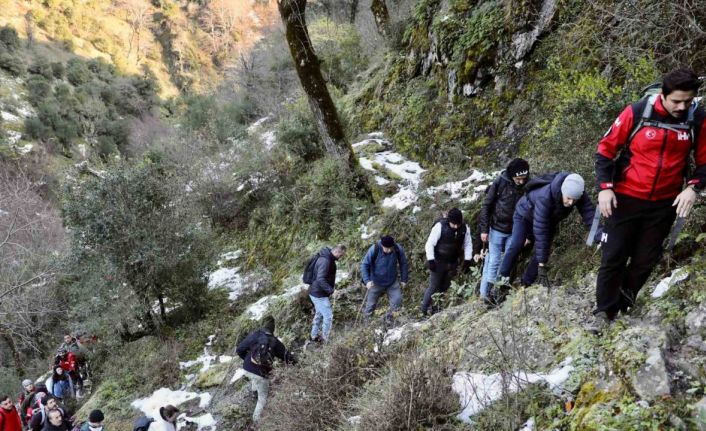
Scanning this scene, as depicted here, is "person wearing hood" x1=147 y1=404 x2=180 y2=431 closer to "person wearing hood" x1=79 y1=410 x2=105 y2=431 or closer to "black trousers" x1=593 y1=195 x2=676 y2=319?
"person wearing hood" x1=79 y1=410 x2=105 y2=431

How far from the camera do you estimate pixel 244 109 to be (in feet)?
75.8

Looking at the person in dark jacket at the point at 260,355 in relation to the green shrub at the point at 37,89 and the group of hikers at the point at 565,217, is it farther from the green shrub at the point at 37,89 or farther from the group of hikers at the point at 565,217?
the green shrub at the point at 37,89

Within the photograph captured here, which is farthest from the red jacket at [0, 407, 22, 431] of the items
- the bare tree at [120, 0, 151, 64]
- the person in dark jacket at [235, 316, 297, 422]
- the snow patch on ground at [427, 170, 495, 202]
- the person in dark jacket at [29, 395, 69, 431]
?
the bare tree at [120, 0, 151, 64]

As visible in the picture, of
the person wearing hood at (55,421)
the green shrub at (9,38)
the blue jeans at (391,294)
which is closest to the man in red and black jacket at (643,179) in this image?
the blue jeans at (391,294)

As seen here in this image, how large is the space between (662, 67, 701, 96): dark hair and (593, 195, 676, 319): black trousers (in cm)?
77

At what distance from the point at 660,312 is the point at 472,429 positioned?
164cm

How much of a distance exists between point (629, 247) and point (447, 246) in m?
2.69

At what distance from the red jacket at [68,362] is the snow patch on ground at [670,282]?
34.1 ft

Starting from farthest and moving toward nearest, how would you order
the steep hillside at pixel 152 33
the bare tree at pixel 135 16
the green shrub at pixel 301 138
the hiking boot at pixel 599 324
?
the bare tree at pixel 135 16 → the steep hillside at pixel 152 33 → the green shrub at pixel 301 138 → the hiking boot at pixel 599 324

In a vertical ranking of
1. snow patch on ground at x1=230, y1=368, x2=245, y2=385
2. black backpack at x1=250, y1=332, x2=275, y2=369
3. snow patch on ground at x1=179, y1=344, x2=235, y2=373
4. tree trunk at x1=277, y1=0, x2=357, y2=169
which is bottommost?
snow patch on ground at x1=179, y1=344, x2=235, y2=373

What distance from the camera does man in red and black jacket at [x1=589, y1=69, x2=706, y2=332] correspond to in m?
Result: 2.57

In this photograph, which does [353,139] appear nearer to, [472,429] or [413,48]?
[413,48]

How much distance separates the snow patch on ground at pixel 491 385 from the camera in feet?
9.36

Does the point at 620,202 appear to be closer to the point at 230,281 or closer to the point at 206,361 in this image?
the point at 206,361
